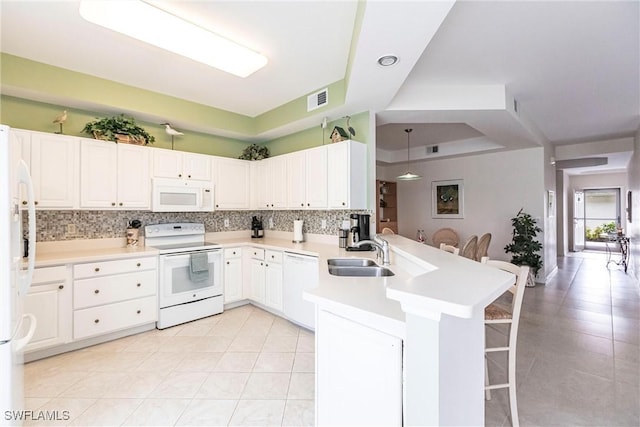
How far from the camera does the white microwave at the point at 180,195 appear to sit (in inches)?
136

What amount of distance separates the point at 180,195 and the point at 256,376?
2415 millimetres

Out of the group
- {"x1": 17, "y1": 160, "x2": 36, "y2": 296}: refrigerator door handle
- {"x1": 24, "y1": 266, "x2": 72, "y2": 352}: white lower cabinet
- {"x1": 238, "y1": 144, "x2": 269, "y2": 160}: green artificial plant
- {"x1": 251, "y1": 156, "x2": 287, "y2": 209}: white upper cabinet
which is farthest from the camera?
{"x1": 238, "y1": 144, "x2": 269, "y2": 160}: green artificial plant

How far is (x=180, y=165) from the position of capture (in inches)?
145

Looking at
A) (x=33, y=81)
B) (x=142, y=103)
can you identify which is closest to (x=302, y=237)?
(x=142, y=103)

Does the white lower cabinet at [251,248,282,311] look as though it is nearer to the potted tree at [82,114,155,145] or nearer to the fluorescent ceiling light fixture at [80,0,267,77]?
the potted tree at [82,114,155,145]

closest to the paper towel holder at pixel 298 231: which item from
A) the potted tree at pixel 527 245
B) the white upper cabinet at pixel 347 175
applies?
the white upper cabinet at pixel 347 175

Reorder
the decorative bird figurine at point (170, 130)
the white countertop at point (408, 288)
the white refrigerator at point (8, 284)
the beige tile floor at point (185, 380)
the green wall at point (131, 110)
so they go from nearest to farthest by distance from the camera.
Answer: the white countertop at point (408, 288), the white refrigerator at point (8, 284), the beige tile floor at point (185, 380), the green wall at point (131, 110), the decorative bird figurine at point (170, 130)

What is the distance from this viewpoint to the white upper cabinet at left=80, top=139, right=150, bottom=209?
3020mm

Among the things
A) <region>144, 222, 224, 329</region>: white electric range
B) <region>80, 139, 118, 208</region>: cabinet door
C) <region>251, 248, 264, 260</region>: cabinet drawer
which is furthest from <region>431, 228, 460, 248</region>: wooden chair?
<region>80, 139, 118, 208</region>: cabinet door

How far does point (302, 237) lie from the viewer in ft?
13.2

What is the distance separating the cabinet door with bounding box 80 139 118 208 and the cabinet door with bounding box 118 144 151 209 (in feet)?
0.18

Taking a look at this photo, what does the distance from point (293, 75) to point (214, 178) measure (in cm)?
185

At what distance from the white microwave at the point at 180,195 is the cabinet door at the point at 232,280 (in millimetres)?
800

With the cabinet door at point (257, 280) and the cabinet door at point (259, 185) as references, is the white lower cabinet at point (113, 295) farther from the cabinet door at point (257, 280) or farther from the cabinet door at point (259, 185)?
the cabinet door at point (259, 185)
